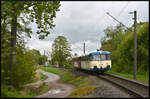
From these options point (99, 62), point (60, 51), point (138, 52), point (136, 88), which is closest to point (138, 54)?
point (138, 52)

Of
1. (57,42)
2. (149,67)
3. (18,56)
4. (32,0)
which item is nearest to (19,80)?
(18,56)

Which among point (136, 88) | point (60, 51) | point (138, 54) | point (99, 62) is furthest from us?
point (60, 51)

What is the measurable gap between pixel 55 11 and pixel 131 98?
9121 mm

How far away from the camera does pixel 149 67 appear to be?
27391 mm

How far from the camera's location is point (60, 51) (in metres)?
88.2

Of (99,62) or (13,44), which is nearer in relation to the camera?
(13,44)

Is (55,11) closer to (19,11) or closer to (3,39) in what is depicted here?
(19,11)

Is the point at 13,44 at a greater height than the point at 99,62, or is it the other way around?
the point at 13,44

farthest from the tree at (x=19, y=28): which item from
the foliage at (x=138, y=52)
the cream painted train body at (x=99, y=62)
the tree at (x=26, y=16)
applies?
the foliage at (x=138, y=52)

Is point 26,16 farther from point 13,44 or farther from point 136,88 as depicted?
point 136,88

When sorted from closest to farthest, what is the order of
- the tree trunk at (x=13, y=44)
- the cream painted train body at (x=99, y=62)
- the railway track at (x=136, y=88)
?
the railway track at (x=136, y=88), the tree trunk at (x=13, y=44), the cream painted train body at (x=99, y=62)

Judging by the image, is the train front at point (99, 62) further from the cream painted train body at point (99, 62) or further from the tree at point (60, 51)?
the tree at point (60, 51)

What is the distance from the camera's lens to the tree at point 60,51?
86.9m

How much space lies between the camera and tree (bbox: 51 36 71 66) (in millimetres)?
86875
